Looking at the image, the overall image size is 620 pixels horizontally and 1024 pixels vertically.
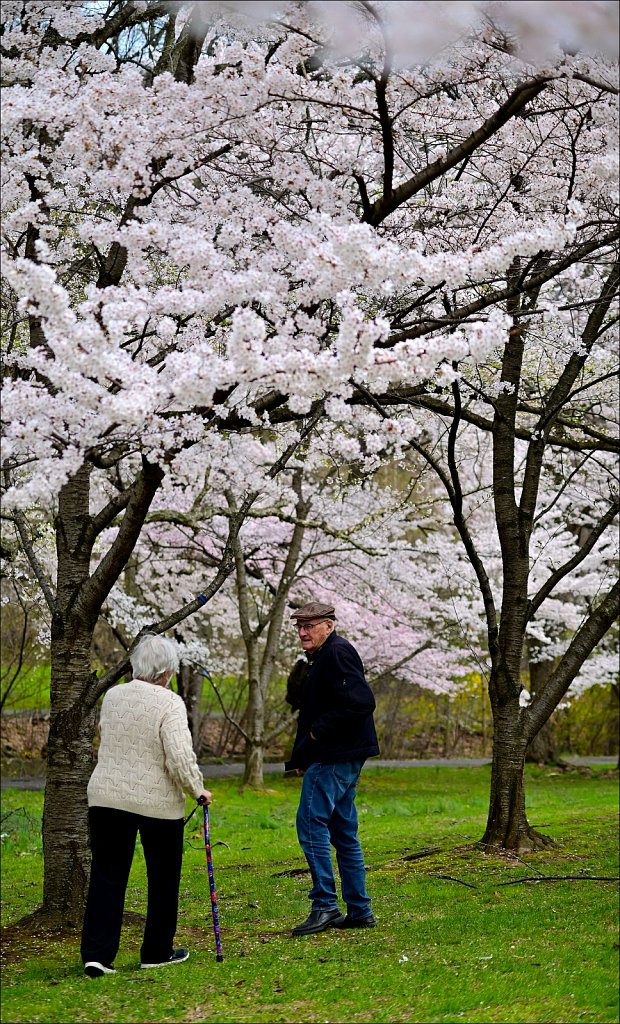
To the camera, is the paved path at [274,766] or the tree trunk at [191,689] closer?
the paved path at [274,766]

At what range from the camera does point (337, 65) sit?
6238mm

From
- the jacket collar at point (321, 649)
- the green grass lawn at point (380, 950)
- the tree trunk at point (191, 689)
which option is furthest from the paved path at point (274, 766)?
the jacket collar at point (321, 649)

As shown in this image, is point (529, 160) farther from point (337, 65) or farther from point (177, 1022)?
point (177, 1022)

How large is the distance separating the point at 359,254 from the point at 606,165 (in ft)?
5.43

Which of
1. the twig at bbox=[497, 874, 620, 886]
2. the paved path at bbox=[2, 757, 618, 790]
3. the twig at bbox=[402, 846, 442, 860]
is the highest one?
the twig at bbox=[497, 874, 620, 886]

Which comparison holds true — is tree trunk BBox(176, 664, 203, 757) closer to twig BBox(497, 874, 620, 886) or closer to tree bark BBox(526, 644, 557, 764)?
tree bark BBox(526, 644, 557, 764)

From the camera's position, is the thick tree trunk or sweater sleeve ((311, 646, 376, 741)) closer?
sweater sleeve ((311, 646, 376, 741))

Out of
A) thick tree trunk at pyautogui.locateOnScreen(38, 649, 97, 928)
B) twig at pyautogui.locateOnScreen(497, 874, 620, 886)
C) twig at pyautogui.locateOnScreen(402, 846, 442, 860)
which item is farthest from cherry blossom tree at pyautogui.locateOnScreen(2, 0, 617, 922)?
twig at pyautogui.locateOnScreen(402, 846, 442, 860)

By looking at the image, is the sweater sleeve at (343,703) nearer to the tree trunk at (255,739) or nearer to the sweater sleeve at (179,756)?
the sweater sleeve at (179,756)

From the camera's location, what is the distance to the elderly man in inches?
234

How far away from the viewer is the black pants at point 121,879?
524cm

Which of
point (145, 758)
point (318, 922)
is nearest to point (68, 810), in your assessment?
point (145, 758)

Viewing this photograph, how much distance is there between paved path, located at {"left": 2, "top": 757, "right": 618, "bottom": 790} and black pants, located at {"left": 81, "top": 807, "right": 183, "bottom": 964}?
13037 millimetres

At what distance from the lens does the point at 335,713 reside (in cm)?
592
